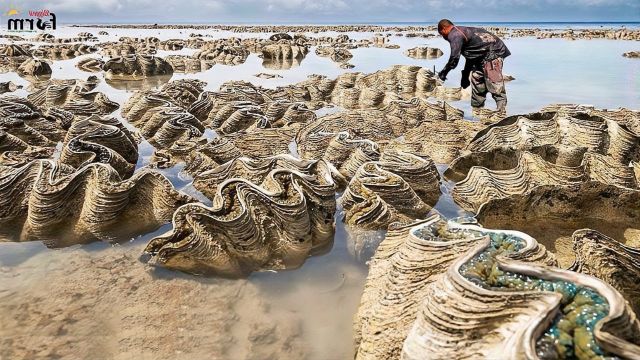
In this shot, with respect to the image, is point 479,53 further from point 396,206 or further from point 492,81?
point 396,206

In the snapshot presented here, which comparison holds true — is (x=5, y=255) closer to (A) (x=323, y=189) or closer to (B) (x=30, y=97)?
(A) (x=323, y=189)

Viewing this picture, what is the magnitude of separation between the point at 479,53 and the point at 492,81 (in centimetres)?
72

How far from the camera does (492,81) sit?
10.6 m

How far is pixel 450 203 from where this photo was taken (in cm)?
659

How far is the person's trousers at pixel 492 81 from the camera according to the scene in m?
→ 10.5

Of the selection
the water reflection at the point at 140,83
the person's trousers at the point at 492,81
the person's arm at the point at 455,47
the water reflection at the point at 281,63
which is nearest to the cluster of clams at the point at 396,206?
the person's trousers at the point at 492,81

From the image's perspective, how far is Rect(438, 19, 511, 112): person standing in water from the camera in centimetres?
1010

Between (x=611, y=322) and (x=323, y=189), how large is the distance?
143 inches

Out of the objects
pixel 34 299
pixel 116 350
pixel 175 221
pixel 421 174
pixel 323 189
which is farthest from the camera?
pixel 421 174

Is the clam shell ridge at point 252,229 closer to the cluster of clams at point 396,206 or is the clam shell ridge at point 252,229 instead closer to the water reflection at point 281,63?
the cluster of clams at point 396,206

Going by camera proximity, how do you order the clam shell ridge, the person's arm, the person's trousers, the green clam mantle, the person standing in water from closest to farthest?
the green clam mantle
the clam shell ridge
the person's arm
the person standing in water
the person's trousers

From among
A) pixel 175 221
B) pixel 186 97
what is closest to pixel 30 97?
pixel 186 97

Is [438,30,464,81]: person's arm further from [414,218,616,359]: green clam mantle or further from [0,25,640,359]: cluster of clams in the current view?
[414,218,616,359]: green clam mantle

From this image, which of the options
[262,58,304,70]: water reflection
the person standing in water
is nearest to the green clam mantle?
the person standing in water
